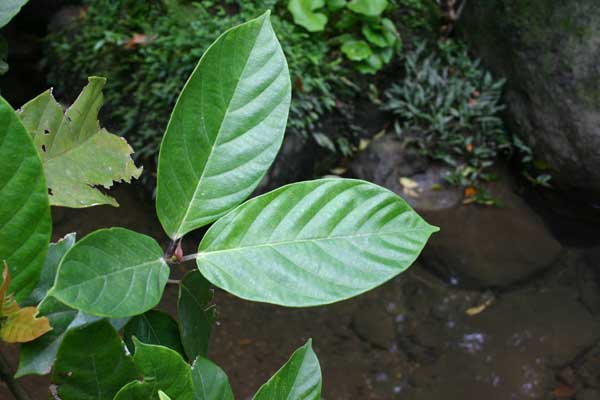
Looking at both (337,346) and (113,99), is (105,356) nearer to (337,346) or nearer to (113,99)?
(337,346)

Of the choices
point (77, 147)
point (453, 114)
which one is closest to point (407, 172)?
point (453, 114)

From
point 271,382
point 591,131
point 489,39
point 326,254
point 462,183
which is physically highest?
point 326,254

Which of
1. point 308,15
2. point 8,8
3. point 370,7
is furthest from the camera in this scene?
point 370,7

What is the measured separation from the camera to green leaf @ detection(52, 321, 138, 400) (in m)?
0.46

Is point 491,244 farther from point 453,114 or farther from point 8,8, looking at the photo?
point 8,8

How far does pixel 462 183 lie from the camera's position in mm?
3936

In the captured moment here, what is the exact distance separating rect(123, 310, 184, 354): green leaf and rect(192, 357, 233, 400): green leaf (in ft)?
0.13

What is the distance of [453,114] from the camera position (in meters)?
4.12

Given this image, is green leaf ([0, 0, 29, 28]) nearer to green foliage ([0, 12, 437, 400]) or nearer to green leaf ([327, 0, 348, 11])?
green foliage ([0, 12, 437, 400])

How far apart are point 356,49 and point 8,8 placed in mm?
3562

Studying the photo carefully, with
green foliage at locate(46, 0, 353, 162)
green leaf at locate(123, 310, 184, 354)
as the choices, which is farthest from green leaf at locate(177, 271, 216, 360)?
green foliage at locate(46, 0, 353, 162)

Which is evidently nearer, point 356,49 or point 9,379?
point 9,379

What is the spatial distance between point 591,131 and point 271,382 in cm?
360

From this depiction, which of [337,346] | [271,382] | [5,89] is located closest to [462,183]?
[337,346]
